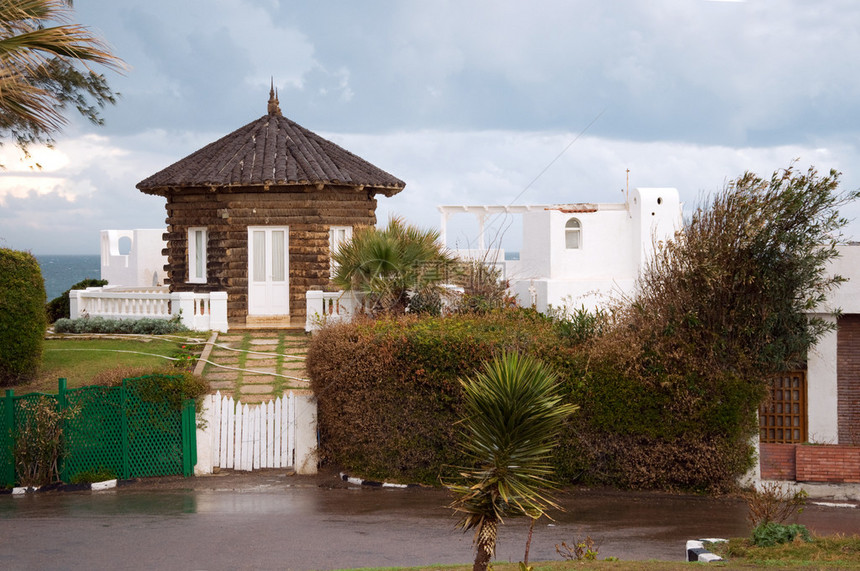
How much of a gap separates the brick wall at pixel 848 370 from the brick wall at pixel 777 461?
2.23 metres

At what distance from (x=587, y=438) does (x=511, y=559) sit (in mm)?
4167

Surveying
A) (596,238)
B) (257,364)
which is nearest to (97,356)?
(257,364)

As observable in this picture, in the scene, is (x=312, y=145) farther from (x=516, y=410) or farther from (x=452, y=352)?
(x=516, y=410)

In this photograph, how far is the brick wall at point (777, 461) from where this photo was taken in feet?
49.0

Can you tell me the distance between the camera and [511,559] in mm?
10109

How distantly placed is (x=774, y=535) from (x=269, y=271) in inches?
688

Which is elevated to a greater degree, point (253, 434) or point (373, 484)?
point (253, 434)

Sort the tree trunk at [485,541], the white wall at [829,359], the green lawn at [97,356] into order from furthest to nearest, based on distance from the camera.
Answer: the green lawn at [97,356]
the white wall at [829,359]
the tree trunk at [485,541]

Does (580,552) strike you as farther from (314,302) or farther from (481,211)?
(481,211)

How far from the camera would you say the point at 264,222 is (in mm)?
24766

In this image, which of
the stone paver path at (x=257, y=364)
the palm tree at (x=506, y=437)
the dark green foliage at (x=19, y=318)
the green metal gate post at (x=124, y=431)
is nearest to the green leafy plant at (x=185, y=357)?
the stone paver path at (x=257, y=364)

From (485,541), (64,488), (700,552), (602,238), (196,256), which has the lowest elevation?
(64,488)

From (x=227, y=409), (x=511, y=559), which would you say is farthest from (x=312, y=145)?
(x=511, y=559)

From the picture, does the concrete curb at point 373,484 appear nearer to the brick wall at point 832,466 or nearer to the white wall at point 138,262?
the brick wall at point 832,466
